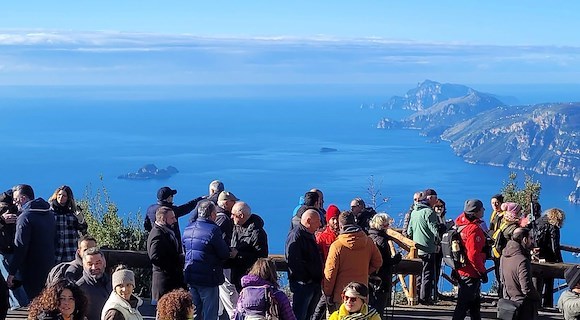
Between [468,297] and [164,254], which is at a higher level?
[164,254]

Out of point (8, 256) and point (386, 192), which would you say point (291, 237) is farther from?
point (386, 192)

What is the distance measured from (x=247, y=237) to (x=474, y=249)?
7.32ft

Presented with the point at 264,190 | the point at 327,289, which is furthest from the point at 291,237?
the point at 264,190

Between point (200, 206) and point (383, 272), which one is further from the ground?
point (200, 206)

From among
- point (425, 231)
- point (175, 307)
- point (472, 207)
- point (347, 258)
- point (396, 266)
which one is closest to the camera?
point (175, 307)

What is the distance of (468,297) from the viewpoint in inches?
309

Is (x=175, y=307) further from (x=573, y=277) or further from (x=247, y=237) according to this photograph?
(x=573, y=277)

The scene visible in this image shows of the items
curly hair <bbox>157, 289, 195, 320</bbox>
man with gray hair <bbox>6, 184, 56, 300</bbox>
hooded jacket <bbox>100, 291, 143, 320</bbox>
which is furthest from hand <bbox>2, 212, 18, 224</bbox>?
curly hair <bbox>157, 289, 195, 320</bbox>

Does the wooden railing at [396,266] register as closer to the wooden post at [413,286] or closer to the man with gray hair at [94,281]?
the wooden post at [413,286]

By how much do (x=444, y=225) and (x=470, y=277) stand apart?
2077 millimetres

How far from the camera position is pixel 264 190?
470ft

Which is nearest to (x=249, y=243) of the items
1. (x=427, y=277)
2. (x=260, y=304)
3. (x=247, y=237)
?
(x=247, y=237)

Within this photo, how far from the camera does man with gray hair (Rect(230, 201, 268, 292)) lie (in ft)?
24.7

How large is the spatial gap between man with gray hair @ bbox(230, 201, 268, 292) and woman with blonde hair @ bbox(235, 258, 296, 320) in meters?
1.50
